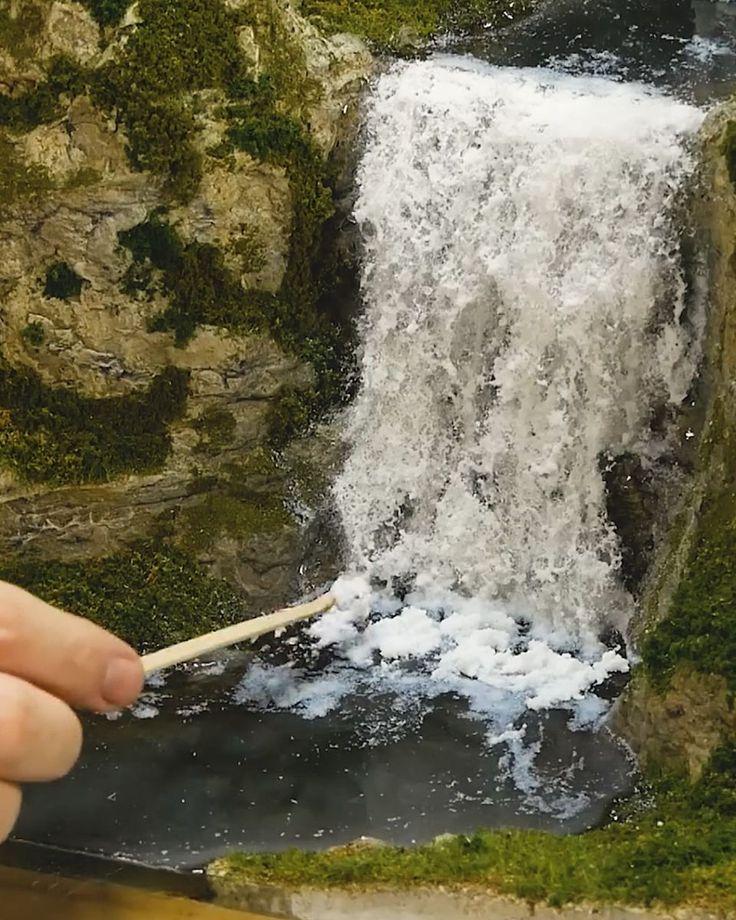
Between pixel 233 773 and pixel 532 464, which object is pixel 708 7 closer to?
pixel 532 464

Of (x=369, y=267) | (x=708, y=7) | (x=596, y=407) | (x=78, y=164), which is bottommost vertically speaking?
(x=596, y=407)

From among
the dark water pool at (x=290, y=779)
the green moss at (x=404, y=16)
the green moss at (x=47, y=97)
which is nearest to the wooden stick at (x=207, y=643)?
the dark water pool at (x=290, y=779)

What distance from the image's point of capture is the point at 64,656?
167 cm

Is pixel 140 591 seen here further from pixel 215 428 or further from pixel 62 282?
pixel 62 282

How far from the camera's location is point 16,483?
6441mm

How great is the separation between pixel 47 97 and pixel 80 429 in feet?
6.71

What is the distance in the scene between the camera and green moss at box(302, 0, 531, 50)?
283 inches

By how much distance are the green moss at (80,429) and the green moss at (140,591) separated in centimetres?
62

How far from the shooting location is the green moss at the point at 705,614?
4.96 metres

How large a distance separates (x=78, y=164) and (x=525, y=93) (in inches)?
112

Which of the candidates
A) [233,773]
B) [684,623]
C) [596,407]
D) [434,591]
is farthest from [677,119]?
[233,773]

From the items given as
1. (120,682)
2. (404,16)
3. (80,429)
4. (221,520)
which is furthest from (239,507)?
(120,682)

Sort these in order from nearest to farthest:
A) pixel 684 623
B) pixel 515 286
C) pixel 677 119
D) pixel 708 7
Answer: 1. pixel 684 623
2. pixel 677 119
3. pixel 515 286
4. pixel 708 7

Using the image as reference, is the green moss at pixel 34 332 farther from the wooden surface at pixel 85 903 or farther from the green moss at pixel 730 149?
the green moss at pixel 730 149
